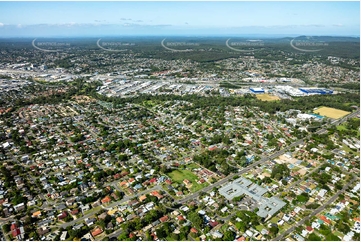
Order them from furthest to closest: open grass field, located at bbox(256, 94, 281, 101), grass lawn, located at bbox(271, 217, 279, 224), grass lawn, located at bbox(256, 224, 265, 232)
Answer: open grass field, located at bbox(256, 94, 281, 101) < grass lawn, located at bbox(271, 217, 279, 224) < grass lawn, located at bbox(256, 224, 265, 232)

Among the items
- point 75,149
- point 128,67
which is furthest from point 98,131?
point 128,67

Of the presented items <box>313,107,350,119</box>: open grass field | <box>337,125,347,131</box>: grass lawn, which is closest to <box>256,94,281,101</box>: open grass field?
<box>313,107,350,119</box>: open grass field

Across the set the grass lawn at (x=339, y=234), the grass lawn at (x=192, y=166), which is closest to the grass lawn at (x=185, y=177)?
the grass lawn at (x=192, y=166)

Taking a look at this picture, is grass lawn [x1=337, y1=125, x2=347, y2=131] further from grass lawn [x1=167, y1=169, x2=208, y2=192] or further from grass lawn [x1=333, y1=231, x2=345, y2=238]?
grass lawn [x1=167, y1=169, x2=208, y2=192]

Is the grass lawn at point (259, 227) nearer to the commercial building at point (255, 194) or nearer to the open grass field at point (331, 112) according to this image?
the commercial building at point (255, 194)

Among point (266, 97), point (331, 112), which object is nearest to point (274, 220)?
point (331, 112)

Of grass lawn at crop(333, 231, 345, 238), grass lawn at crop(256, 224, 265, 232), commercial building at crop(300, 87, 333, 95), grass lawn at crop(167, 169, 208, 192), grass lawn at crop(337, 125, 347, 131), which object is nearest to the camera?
grass lawn at crop(333, 231, 345, 238)
